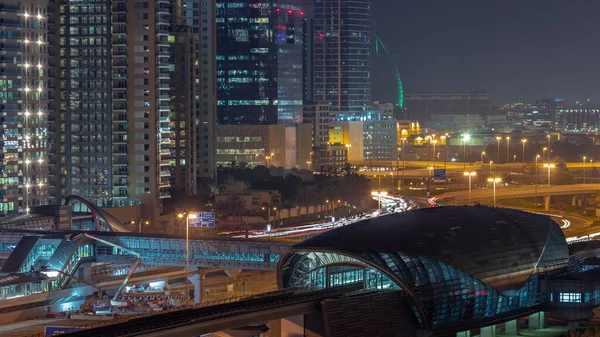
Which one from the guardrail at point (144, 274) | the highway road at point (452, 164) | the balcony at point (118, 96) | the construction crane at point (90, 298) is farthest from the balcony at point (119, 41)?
the highway road at point (452, 164)

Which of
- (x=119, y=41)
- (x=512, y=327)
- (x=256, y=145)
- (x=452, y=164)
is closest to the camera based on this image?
(x=512, y=327)

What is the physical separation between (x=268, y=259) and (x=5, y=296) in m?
11.9

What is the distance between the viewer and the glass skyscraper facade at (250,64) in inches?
5827

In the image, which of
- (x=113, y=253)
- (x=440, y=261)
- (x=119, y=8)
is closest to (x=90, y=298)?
(x=113, y=253)

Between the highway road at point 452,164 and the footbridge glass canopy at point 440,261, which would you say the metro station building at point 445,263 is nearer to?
the footbridge glass canopy at point 440,261

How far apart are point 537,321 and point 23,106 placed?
43.2m

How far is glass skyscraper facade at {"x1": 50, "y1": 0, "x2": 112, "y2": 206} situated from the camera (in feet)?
296

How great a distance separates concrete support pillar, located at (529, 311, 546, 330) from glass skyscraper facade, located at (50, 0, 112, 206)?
38.7 m

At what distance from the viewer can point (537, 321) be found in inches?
2292

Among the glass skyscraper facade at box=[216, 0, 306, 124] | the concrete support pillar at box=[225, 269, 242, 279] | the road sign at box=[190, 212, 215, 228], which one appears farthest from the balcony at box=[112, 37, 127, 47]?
the glass skyscraper facade at box=[216, 0, 306, 124]

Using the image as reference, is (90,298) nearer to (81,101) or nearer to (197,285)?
(197,285)

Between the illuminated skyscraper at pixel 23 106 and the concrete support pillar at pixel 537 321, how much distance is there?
3835 cm

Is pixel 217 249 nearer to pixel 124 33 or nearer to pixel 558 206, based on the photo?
pixel 124 33

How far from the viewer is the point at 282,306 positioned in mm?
46875
